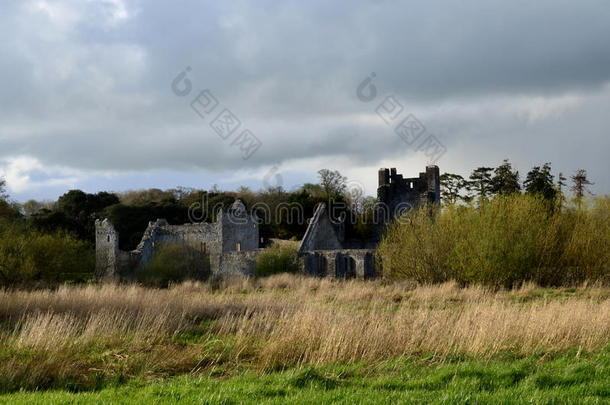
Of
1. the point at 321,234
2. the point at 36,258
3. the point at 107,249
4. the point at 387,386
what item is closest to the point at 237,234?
the point at 321,234

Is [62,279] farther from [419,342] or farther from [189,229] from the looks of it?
[419,342]

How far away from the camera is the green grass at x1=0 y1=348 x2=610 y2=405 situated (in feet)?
22.1

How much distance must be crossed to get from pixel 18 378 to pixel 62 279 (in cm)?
2096

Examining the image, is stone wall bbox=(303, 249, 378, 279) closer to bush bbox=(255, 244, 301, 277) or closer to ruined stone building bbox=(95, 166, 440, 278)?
bush bbox=(255, 244, 301, 277)

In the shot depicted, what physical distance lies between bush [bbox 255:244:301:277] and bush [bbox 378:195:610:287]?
7.76 m

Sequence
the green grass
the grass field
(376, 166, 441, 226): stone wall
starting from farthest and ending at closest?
(376, 166, 441, 226): stone wall
the grass field
the green grass

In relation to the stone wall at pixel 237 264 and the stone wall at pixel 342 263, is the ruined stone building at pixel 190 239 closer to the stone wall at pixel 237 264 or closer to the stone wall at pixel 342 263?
the stone wall at pixel 237 264

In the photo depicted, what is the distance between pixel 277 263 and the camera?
30.1m

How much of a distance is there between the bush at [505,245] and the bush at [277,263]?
776 centimetres

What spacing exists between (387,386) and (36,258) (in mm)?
22881

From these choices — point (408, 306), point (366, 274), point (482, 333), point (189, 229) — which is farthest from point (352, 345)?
point (189, 229)

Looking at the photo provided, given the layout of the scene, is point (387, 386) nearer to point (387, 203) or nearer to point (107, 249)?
point (387, 203)

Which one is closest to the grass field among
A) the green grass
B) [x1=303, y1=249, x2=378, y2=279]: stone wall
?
the green grass

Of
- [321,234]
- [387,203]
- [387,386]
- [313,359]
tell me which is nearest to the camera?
[387,386]
